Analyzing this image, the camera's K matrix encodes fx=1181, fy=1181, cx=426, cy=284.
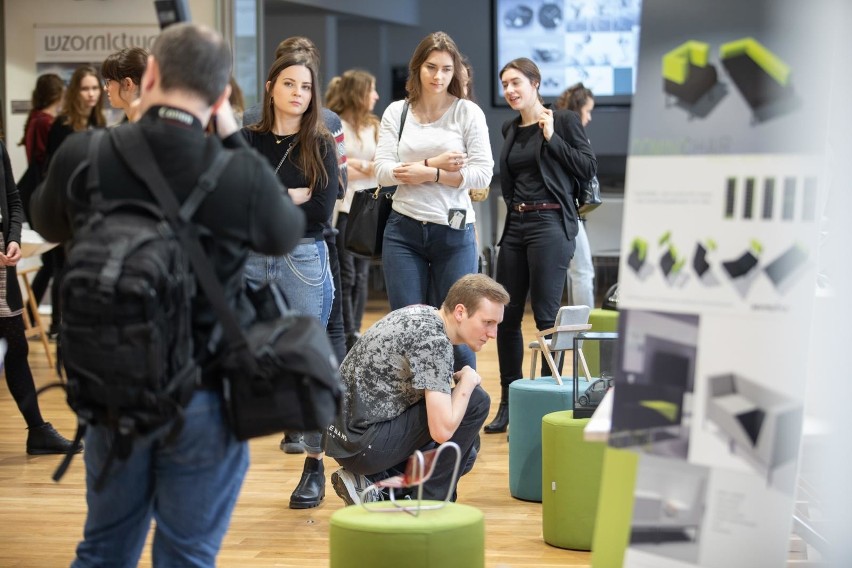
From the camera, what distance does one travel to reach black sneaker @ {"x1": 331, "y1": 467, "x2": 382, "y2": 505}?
3764mm

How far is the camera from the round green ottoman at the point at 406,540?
276cm

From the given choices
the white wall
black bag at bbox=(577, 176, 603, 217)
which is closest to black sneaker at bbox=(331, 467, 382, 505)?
black bag at bbox=(577, 176, 603, 217)

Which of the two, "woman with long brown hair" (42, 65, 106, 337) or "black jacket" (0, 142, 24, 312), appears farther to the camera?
"woman with long brown hair" (42, 65, 106, 337)

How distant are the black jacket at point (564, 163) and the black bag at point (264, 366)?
2.81 m

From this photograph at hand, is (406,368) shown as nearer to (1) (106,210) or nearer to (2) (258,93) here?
(1) (106,210)

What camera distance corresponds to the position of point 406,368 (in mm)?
3730

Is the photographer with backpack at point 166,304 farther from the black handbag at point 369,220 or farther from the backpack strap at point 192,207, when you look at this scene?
the black handbag at point 369,220

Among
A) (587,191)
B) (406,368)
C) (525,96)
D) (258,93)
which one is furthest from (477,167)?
(258,93)

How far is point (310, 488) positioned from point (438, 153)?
1407 millimetres

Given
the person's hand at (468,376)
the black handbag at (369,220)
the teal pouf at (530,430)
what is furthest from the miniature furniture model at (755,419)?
the black handbag at (369,220)

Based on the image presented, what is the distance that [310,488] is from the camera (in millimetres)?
4062

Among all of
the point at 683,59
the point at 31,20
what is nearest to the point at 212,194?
the point at 683,59

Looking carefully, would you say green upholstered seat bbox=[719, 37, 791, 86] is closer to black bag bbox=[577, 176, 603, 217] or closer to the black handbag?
the black handbag

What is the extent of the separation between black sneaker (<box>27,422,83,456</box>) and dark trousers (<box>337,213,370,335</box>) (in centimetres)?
214
